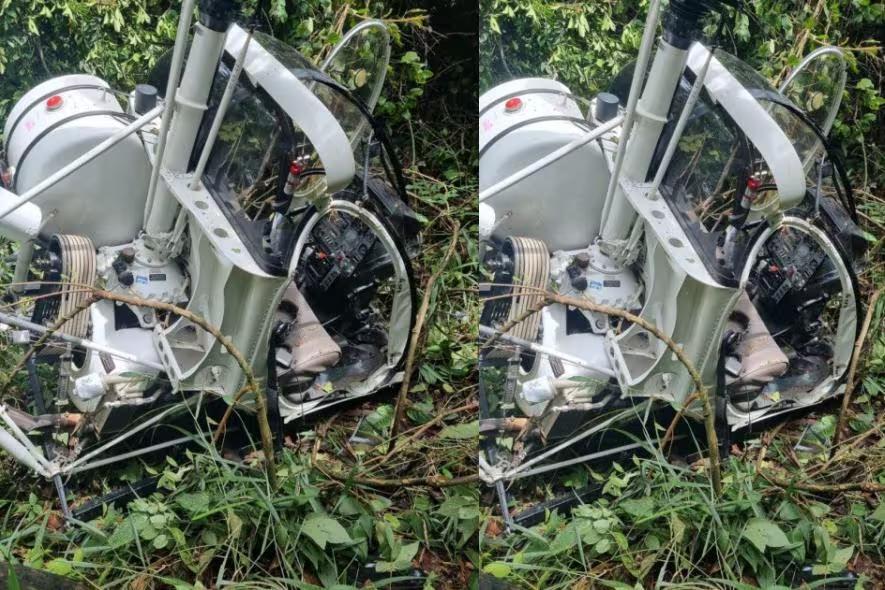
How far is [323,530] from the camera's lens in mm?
2135

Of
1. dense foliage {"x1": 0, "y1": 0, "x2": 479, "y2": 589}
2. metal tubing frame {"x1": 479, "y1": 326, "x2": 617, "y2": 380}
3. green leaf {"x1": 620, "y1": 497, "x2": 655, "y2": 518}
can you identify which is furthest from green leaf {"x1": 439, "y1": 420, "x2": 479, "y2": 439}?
green leaf {"x1": 620, "y1": 497, "x2": 655, "y2": 518}

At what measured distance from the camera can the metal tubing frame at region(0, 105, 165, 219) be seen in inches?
77.6

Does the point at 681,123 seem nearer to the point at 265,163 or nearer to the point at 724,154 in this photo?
the point at 724,154

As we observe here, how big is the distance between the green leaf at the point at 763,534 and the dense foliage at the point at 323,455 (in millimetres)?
547

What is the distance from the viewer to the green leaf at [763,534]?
6.81 ft

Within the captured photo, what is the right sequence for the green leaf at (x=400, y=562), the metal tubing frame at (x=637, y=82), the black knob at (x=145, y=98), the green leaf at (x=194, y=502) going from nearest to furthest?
1. the metal tubing frame at (x=637, y=82)
2. the black knob at (x=145, y=98)
3. the green leaf at (x=194, y=502)
4. the green leaf at (x=400, y=562)

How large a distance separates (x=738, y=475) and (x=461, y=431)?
56 cm

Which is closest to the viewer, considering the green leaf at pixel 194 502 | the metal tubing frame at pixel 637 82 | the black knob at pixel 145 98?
the metal tubing frame at pixel 637 82

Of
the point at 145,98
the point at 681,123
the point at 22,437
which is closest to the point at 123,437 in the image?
the point at 22,437

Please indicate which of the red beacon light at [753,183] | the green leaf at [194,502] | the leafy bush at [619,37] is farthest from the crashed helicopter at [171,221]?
the red beacon light at [753,183]

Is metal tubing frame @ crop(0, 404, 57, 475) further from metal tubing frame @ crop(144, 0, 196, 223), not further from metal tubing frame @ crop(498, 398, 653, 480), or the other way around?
metal tubing frame @ crop(498, 398, 653, 480)

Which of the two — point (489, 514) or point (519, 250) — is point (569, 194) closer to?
Result: point (519, 250)

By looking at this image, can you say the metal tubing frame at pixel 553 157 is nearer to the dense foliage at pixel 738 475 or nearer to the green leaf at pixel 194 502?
the dense foliage at pixel 738 475

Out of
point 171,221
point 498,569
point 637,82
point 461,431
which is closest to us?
point 637,82
